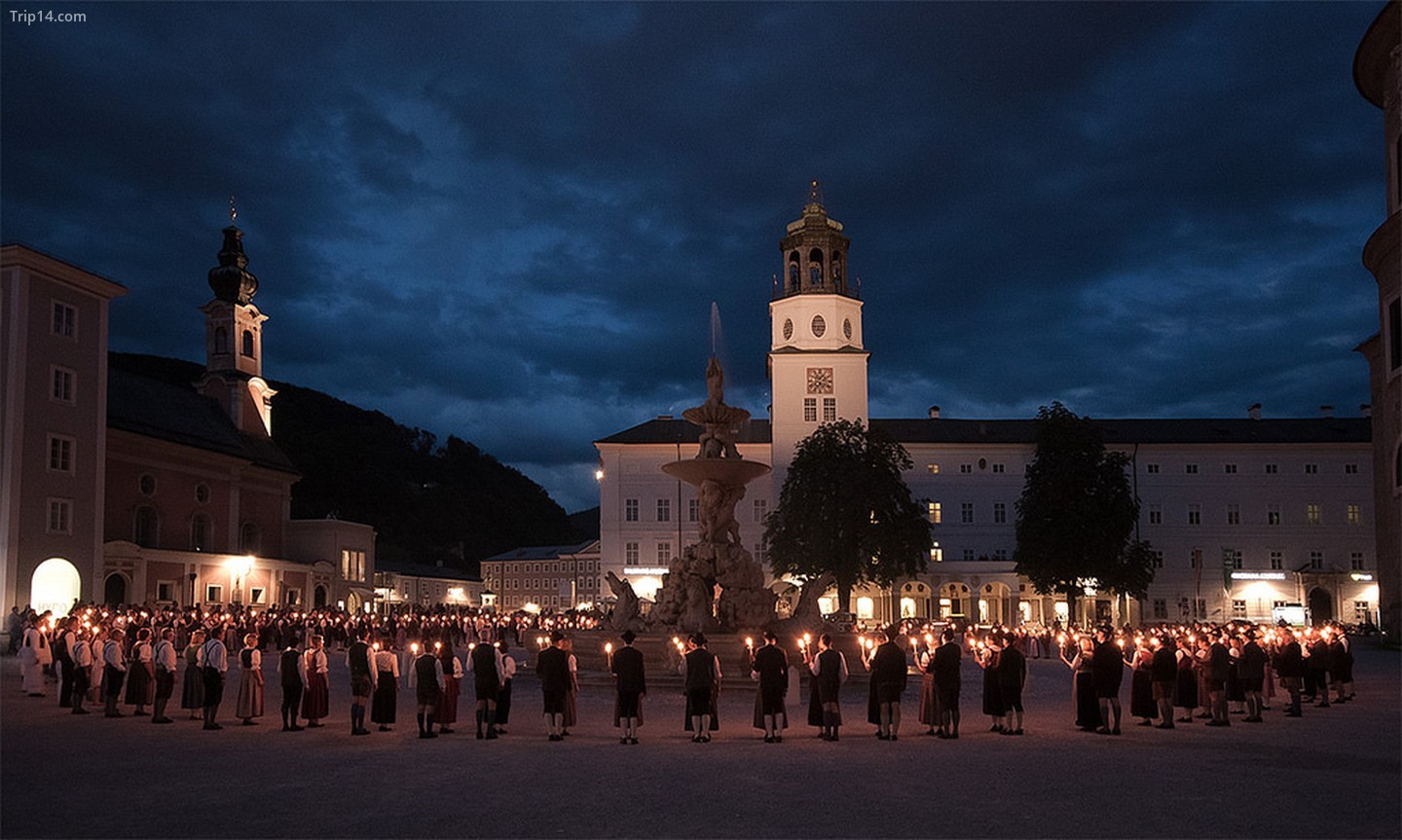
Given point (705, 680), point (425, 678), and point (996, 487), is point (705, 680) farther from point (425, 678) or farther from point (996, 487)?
point (996, 487)

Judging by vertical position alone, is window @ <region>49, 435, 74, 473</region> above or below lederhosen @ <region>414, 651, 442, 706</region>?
above

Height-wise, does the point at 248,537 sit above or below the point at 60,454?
below

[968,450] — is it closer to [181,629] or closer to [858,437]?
[858,437]

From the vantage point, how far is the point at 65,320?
132ft

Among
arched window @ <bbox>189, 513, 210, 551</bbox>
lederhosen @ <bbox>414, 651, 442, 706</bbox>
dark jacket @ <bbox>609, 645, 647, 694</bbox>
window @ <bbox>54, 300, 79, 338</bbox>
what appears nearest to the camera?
dark jacket @ <bbox>609, 645, 647, 694</bbox>

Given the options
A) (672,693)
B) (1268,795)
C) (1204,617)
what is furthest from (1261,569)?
(1268,795)

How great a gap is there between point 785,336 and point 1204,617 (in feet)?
90.2

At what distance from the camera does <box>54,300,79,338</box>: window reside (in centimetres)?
3984

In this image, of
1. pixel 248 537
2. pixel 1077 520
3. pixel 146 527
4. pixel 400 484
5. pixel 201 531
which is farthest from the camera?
pixel 400 484

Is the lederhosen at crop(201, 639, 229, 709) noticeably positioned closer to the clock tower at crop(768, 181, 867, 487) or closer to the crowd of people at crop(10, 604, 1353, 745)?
the crowd of people at crop(10, 604, 1353, 745)

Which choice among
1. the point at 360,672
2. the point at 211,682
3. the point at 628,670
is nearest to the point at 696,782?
the point at 628,670

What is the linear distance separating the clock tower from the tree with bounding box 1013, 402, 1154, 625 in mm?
16863

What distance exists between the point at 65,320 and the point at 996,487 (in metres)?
48.0

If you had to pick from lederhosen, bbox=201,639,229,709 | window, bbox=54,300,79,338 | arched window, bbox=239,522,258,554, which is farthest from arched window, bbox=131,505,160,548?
lederhosen, bbox=201,639,229,709
